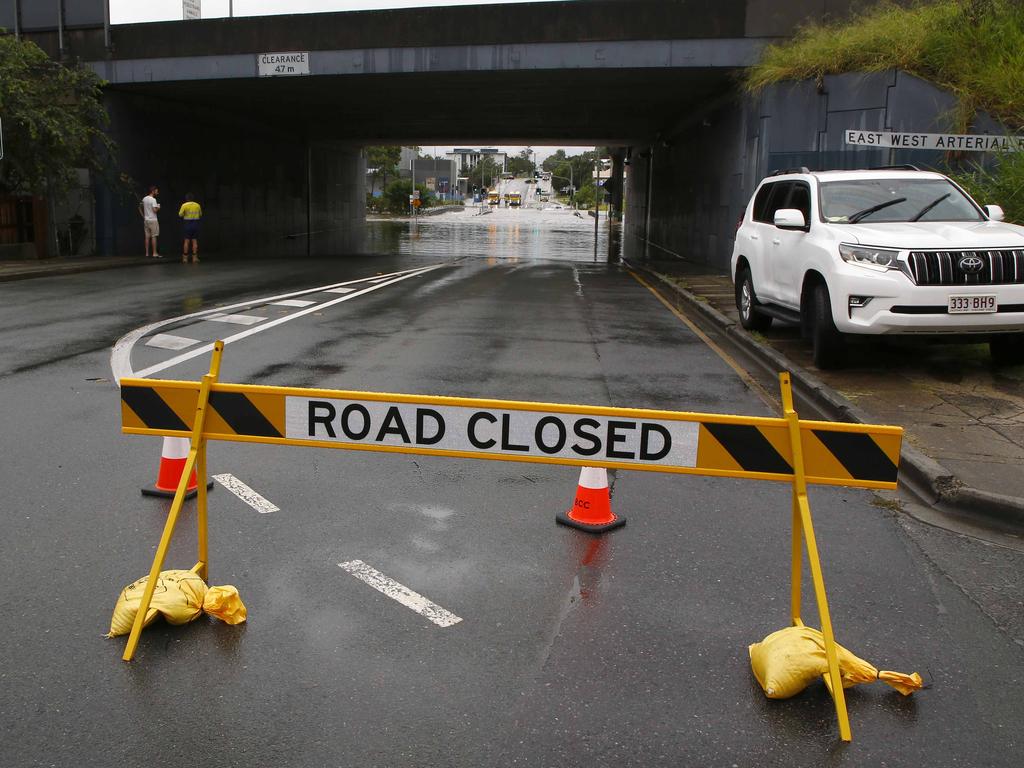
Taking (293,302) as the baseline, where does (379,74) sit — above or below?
above

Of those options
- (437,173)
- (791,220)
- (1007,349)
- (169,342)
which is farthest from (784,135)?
(437,173)

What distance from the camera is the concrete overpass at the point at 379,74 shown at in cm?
2236

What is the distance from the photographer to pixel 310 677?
12.3ft

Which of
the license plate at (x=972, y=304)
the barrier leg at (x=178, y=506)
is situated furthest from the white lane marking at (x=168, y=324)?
the license plate at (x=972, y=304)

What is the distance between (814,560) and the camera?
151 inches

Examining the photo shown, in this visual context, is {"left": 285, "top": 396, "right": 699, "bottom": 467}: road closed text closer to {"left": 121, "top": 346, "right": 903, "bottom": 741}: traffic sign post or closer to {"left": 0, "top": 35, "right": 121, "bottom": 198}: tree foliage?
{"left": 121, "top": 346, "right": 903, "bottom": 741}: traffic sign post

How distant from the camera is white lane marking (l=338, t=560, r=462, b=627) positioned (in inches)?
169

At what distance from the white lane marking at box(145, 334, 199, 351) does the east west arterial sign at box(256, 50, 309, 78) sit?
14696 mm

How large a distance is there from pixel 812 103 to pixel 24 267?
1776 cm

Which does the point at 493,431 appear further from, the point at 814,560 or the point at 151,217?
the point at 151,217

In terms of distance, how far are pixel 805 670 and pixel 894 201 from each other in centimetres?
790

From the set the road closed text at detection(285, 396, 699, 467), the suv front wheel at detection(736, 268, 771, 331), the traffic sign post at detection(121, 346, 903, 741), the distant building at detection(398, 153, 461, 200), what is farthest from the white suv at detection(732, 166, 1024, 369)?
the distant building at detection(398, 153, 461, 200)

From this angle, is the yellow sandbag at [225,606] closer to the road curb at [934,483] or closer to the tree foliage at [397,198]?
the road curb at [934,483]

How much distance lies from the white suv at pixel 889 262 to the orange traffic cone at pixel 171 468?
6210 millimetres
